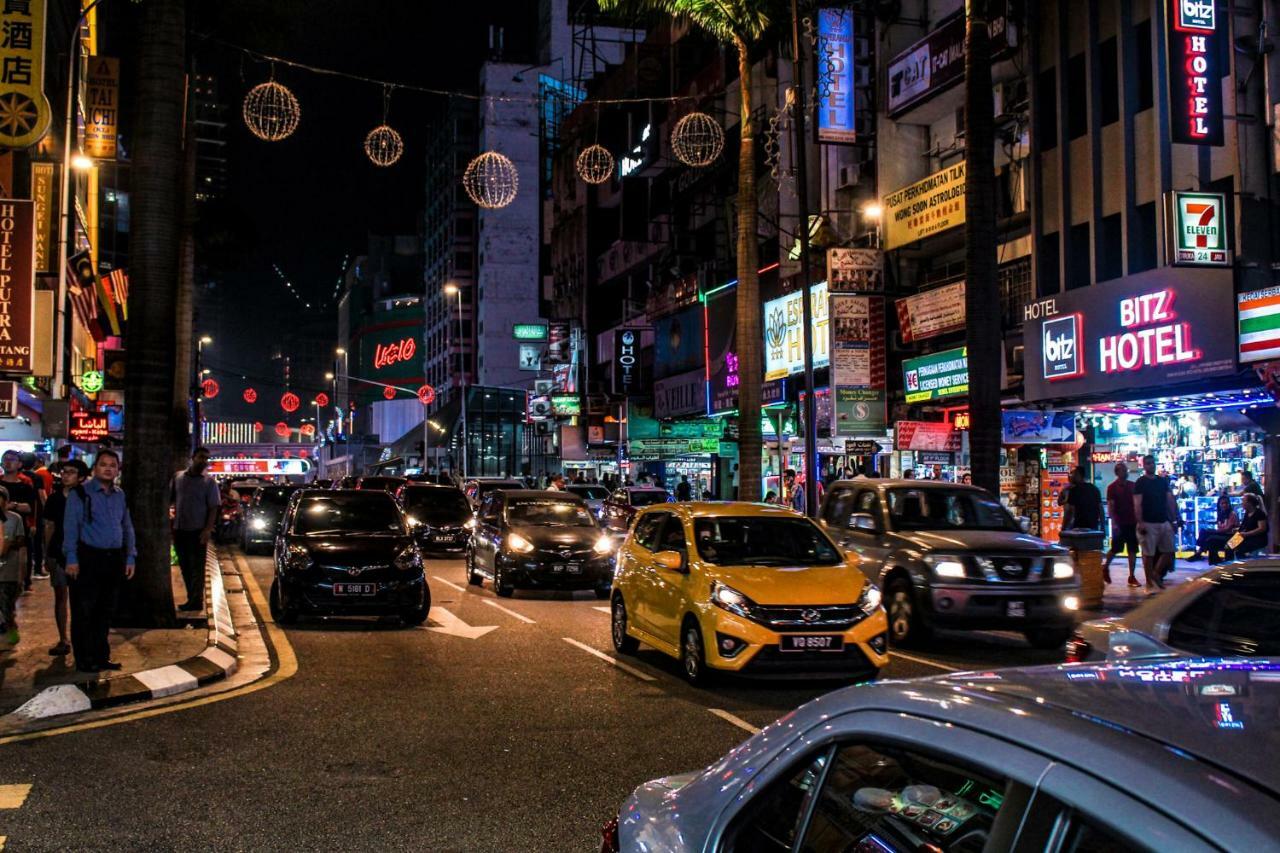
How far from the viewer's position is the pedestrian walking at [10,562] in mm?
11734

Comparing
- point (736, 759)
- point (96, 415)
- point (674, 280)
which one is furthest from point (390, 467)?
point (736, 759)

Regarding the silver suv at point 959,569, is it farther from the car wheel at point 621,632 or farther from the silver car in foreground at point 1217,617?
the silver car in foreground at point 1217,617

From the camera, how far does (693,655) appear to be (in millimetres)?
11367

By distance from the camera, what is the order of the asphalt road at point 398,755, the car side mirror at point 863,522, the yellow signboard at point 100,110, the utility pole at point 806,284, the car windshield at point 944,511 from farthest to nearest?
the yellow signboard at point 100,110 < the utility pole at point 806,284 < the car windshield at point 944,511 < the car side mirror at point 863,522 < the asphalt road at point 398,755

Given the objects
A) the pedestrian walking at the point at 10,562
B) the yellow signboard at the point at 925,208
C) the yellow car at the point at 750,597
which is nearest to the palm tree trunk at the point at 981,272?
the yellow car at the point at 750,597

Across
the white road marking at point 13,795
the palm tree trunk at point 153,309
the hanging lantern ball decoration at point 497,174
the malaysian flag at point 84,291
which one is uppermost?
the hanging lantern ball decoration at point 497,174

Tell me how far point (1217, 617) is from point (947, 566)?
7683 millimetres

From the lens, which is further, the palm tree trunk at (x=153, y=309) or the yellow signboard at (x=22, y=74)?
the yellow signboard at (x=22, y=74)

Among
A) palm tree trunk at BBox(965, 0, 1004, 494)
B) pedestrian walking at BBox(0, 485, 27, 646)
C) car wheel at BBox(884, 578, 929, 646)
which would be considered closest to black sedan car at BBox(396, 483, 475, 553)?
palm tree trunk at BBox(965, 0, 1004, 494)

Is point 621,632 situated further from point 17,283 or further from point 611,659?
point 17,283

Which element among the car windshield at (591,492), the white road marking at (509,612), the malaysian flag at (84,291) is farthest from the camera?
the car windshield at (591,492)

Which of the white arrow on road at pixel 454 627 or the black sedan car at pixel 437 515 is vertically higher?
the black sedan car at pixel 437 515

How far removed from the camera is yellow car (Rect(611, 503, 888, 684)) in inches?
431

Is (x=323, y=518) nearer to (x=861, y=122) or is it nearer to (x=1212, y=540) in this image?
(x=1212, y=540)
